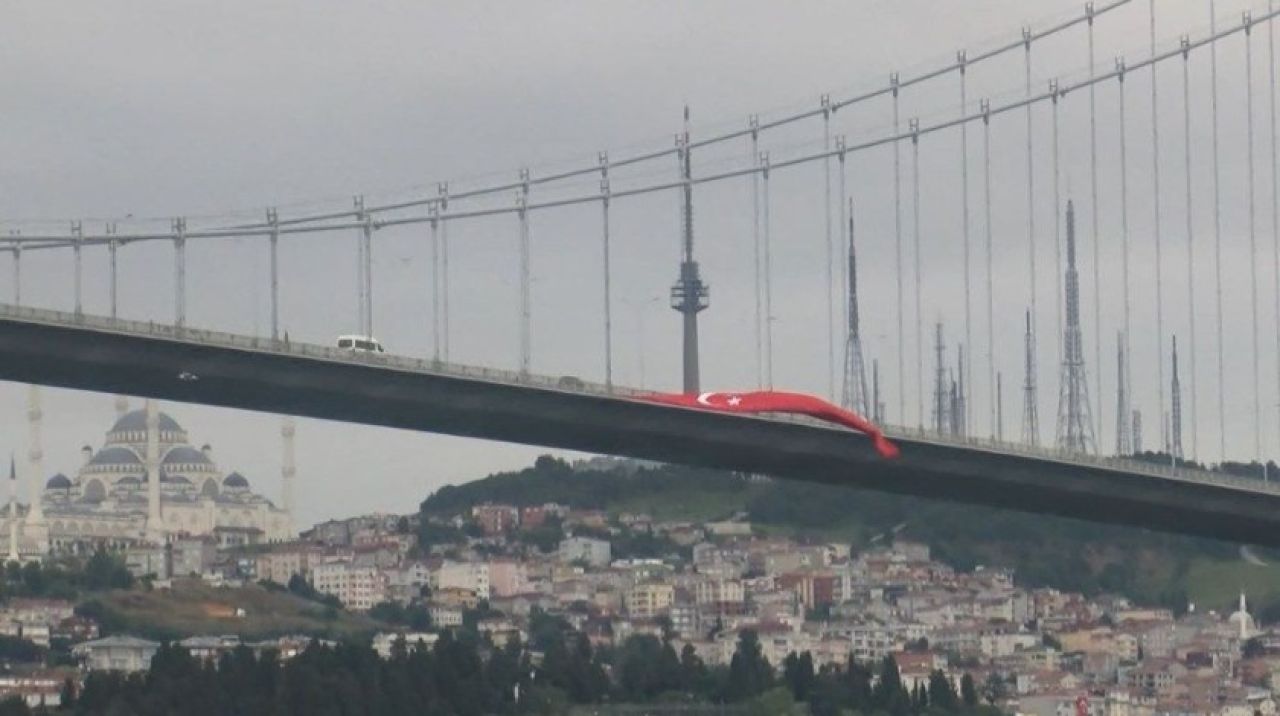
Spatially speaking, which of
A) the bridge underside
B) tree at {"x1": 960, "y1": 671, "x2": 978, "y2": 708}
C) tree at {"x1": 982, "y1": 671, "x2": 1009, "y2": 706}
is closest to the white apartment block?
tree at {"x1": 982, "y1": 671, "x2": 1009, "y2": 706}

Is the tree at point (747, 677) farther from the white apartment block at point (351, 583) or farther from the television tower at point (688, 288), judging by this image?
the white apartment block at point (351, 583)

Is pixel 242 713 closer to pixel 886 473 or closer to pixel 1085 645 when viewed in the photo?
pixel 886 473

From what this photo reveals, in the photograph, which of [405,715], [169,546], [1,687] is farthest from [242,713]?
[169,546]

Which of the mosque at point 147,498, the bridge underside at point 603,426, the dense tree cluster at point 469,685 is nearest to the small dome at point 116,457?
the mosque at point 147,498

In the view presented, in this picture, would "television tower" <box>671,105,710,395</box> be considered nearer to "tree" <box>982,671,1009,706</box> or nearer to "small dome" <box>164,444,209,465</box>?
"tree" <box>982,671,1009,706</box>

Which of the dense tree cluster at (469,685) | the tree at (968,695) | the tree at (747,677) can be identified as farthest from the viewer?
the tree at (968,695)

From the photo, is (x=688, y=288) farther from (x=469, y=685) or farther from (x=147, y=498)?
(x=147, y=498)
